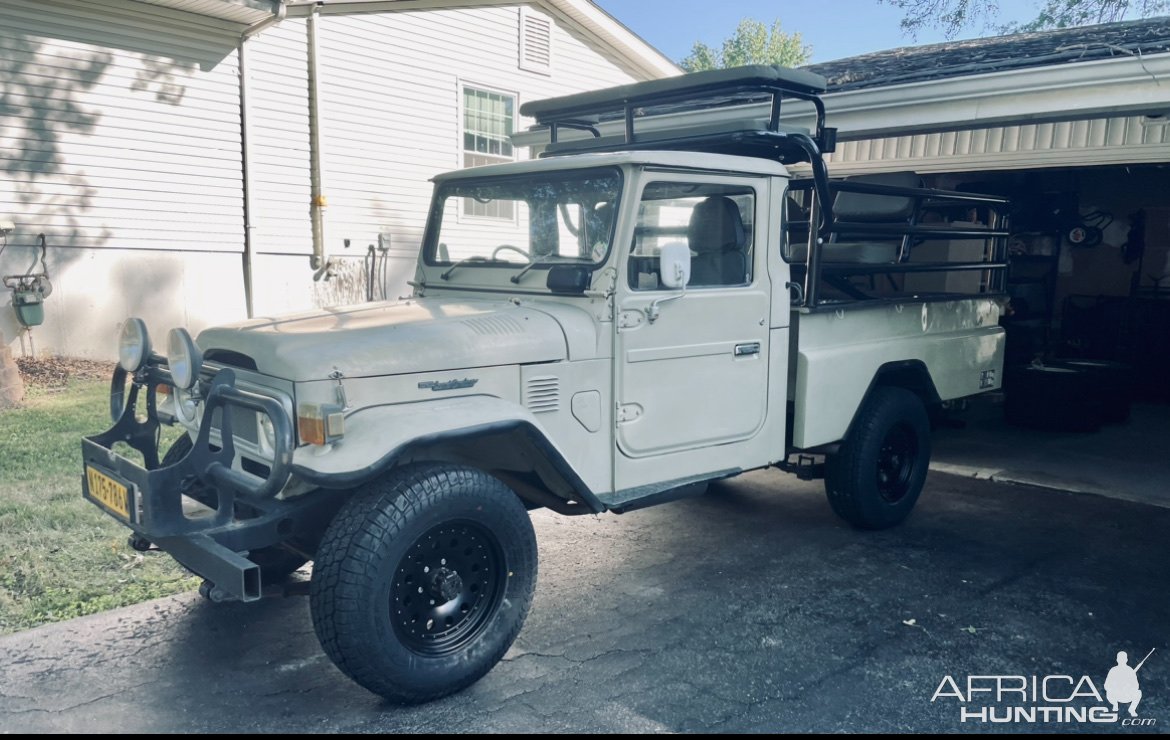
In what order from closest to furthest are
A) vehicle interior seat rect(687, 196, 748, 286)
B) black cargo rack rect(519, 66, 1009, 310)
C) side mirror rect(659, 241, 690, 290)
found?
side mirror rect(659, 241, 690, 290), vehicle interior seat rect(687, 196, 748, 286), black cargo rack rect(519, 66, 1009, 310)

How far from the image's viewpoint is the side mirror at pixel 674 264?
3787 millimetres

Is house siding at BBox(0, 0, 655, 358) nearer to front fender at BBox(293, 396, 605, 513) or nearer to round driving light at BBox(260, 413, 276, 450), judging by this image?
round driving light at BBox(260, 413, 276, 450)

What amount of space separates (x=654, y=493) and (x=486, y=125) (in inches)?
419

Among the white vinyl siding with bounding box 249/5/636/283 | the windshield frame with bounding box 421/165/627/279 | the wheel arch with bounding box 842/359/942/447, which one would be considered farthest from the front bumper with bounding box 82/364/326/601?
the white vinyl siding with bounding box 249/5/636/283

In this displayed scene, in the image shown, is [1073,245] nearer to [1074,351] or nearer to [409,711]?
[1074,351]

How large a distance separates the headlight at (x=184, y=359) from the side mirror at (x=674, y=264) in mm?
1937

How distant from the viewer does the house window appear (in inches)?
527

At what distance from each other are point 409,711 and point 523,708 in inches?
16.2

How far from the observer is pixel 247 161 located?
10.8 metres

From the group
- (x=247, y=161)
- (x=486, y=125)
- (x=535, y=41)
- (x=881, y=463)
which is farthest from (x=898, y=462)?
(x=535, y=41)

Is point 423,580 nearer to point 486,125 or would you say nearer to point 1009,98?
point 1009,98

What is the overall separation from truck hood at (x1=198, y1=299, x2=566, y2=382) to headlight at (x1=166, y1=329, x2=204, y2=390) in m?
0.14

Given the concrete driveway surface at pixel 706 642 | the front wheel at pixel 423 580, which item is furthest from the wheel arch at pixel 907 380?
the front wheel at pixel 423 580

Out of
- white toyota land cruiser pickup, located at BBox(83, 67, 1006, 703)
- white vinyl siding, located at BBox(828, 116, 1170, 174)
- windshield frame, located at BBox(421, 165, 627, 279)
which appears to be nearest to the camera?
white toyota land cruiser pickup, located at BBox(83, 67, 1006, 703)
